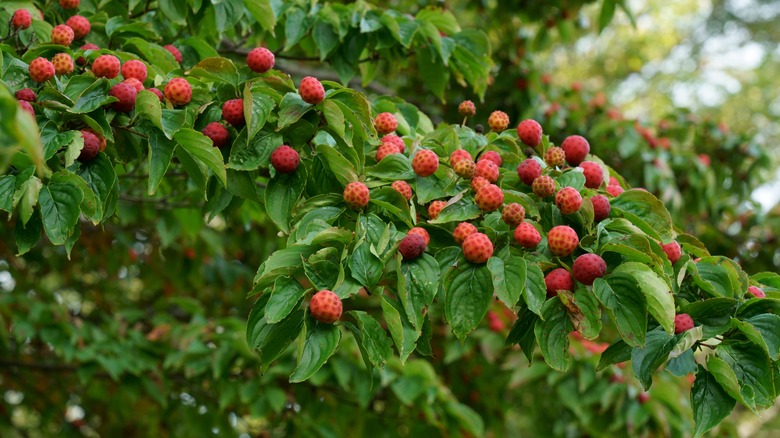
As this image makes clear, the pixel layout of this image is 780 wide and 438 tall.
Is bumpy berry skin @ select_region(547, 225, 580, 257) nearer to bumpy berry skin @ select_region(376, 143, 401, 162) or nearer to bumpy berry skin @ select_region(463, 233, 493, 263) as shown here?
bumpy berry skin @ select_region(463, 233, 493, 263)

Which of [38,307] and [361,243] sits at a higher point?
[361,243]

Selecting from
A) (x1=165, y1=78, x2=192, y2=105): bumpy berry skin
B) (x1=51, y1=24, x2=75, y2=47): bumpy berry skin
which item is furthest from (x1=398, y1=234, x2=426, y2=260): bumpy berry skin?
(x1=51, y1=24, x2=75, y2=47): bumpy berry skin

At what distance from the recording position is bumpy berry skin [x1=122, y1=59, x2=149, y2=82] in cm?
189

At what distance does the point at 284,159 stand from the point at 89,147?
1.39 ft

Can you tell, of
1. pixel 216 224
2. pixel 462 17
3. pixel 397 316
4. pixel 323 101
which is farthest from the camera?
pixel 462 17

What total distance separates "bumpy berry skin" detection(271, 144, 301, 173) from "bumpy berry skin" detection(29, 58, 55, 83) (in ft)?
1.76

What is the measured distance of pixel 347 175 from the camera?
5.94 feet

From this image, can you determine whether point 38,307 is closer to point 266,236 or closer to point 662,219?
point 266,236

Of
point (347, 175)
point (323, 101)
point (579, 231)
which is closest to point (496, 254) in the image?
point (579, 231)

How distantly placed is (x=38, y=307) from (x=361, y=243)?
2505 mm

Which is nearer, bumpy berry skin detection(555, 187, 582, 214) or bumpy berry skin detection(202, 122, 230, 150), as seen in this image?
bumpy berry skin detection(555, 187, 582, 214)

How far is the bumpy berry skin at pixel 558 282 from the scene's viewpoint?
1.63 m

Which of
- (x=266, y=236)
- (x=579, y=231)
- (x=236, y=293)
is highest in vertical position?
(x=579, y=231)

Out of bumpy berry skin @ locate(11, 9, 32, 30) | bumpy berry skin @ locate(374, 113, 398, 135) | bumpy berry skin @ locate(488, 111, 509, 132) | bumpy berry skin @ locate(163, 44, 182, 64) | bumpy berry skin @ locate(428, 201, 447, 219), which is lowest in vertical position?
bumpy berry skin @ locate(163, 44, 182, 64)
